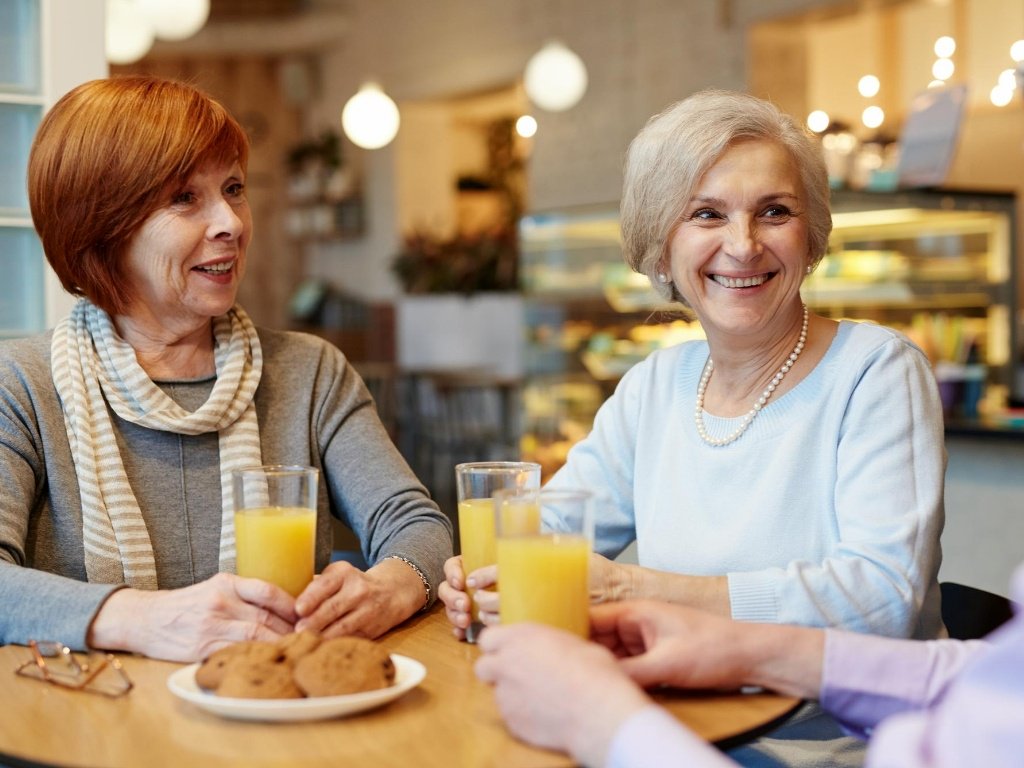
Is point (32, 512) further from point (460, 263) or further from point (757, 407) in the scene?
point (460, 263)

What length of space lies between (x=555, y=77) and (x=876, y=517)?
6.20 metres

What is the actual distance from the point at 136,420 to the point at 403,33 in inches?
360

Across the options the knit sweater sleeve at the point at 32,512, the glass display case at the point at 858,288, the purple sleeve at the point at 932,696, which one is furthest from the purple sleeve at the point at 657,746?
the glass display case at the point at 858,288

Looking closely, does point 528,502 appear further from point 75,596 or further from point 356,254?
point 356,254

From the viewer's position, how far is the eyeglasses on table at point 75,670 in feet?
4.74

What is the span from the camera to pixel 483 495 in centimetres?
158

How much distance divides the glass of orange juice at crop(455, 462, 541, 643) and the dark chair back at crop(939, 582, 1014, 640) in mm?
844

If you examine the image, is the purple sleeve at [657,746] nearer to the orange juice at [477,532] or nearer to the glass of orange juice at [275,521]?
the orange juice at [477,532]

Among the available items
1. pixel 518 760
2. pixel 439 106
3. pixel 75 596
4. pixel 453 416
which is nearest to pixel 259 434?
pixel 75 596

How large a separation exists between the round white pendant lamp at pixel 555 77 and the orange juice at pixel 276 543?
627 centimetres

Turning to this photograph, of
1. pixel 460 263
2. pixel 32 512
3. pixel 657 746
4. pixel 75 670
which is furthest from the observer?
pixel 460 263

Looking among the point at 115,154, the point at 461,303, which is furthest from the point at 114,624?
the point at 461,303

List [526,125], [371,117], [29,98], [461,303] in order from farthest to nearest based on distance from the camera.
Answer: [461,303], [371,117], [526,125], [29,98]

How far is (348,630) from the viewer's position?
1.65 metres
